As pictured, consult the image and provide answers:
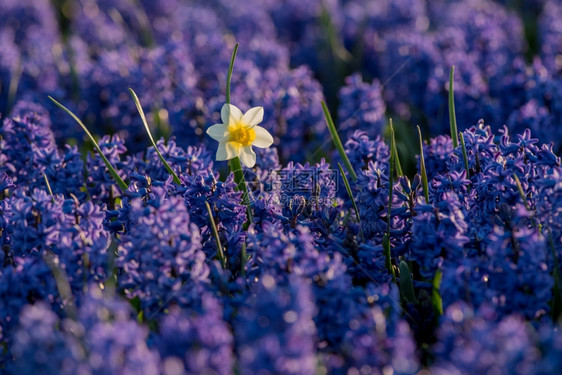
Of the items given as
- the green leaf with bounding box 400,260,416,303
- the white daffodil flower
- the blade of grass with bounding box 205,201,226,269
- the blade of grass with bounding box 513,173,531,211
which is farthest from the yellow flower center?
the blade of grass with bounding box 513,173,531,211

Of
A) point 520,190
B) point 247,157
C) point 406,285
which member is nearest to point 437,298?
point 406,285

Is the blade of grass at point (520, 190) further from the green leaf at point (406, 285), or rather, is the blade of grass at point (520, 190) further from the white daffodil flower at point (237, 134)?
the white daffodil flower at point (237, 134)

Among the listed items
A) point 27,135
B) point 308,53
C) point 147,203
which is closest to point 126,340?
point 147,203

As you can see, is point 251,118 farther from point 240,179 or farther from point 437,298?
point 437,298

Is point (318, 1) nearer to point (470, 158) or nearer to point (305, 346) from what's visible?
point (470, 158)

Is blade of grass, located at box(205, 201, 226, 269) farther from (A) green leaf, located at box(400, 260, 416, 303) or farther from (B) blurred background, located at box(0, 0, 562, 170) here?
(B) blurred background, located at box(0, 0, 562, 170)
